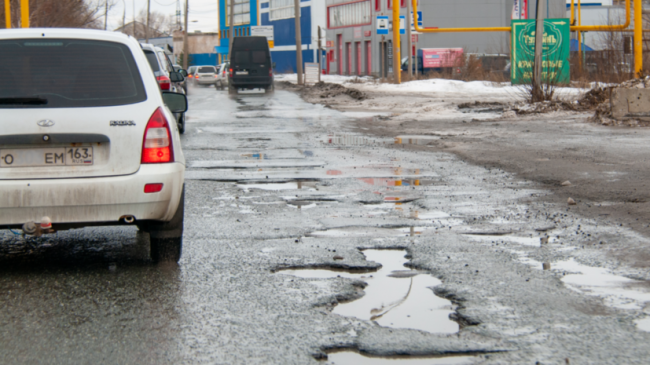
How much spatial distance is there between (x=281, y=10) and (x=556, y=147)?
3477 inches

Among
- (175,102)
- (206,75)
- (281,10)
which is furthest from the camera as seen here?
(281,10)

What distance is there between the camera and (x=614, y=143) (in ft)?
42.2

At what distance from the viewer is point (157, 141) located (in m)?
5.02

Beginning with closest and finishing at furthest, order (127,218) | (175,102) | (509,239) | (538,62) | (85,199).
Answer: (85,199), (127,218), (509,239), (175,102), (538,62)

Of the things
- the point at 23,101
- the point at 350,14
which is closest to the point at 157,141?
the point at 23,101

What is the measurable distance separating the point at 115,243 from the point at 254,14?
10432 centimetres

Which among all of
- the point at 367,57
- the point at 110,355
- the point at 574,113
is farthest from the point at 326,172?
the point at 367,57

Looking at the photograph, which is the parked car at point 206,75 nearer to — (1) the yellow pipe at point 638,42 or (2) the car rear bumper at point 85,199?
(1) the yellow pipe at point 638,42

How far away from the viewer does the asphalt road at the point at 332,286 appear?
371cm

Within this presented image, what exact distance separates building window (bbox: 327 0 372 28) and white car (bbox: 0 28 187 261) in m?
68.8

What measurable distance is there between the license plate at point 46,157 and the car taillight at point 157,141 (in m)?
0.33

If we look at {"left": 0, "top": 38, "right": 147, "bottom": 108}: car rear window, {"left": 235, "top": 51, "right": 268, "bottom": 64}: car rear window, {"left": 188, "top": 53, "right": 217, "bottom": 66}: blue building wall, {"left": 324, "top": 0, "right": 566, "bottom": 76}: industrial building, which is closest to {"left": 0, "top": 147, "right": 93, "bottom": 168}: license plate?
{"left": 0, "top": 38, "right": 147, "bottom": 108}: car rear window

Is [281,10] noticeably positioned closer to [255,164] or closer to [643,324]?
[255,164]

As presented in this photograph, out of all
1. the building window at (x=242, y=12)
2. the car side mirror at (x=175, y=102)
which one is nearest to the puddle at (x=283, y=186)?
the car side mirror at (x=175, y=102)
